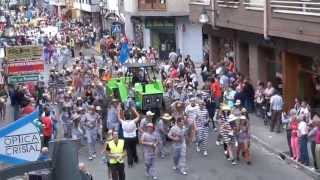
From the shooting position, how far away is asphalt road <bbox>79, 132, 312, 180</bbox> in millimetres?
16781

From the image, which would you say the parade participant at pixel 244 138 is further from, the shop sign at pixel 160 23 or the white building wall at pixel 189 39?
the shop sign at pixel 160 23

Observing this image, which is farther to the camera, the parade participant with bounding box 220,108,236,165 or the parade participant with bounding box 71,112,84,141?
the parade participant with bounding box 71,112,84,141

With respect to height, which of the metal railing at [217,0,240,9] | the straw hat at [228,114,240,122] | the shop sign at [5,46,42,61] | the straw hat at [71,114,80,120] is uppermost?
the metal railing at [217,0,240,9]

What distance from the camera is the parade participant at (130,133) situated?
17.6 metres

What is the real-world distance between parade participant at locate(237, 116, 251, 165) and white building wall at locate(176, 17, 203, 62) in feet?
91.2

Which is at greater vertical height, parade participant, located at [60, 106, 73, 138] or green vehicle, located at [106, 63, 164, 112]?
green vehicle, located at [106, 63, 164, 112]

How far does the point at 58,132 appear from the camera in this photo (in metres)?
20.7

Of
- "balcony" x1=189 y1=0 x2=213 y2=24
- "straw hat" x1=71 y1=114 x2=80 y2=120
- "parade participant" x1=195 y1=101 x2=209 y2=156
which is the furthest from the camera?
"balcony" x1=189 y1=0 x2=213 y2=24

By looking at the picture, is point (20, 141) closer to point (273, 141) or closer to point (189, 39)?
point (273, 141)

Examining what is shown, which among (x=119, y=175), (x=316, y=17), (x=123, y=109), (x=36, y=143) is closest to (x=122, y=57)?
(x=123, y=109)

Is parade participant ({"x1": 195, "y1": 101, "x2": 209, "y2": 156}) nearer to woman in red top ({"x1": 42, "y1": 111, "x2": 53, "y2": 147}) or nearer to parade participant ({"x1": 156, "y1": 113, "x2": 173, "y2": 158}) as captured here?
parade participant ({"x1": 156, "y1": 113, "x2": 173, "y2": 158})

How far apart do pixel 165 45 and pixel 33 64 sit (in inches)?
1206

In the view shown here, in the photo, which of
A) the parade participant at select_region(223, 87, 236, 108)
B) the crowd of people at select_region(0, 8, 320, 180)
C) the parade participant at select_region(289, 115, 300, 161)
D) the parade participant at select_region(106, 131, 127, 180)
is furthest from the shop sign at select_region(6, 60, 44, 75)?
the parade participant at select_region(223, 87, 236, 108)

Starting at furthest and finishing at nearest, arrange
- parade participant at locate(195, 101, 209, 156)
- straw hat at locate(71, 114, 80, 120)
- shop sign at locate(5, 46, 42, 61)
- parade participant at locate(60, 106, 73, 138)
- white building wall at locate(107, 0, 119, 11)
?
white building wall at locate(107, 0, 119, 11)
parade participant at locate(60, 106, 73, 138)
straw hat at locate(71, 114, 80, 120)
parade participant at locate(195, 101, 209, 156)
shop sign at locate(5, 46, 42, 61)
